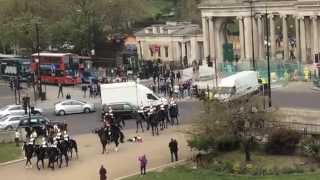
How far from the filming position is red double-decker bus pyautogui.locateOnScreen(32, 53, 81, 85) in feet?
278

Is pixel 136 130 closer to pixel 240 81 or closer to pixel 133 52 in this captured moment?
pixel 240 81

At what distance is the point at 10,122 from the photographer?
2217 inches

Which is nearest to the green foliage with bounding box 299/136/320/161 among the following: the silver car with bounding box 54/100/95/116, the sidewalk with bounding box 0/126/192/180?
the sidewalk with bounding box 0/126/192/180

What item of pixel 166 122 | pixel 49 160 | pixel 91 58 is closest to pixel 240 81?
pixel 166 122

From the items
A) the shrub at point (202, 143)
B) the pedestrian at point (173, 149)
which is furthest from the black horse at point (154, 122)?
the shrub at point (202, 143)

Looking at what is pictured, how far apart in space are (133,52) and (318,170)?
6901 centimetres

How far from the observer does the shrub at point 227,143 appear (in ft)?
135

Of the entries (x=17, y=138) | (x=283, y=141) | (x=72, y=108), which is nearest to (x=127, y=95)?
(x=72, y=108)

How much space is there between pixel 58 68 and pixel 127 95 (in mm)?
26892

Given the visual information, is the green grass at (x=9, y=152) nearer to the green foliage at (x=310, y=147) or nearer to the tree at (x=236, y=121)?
the tree at (x=236, y=121)

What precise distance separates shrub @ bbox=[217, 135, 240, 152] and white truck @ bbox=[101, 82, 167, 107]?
17793mm

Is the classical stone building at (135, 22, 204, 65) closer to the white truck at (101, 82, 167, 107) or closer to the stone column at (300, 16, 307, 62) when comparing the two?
the stone column at (300, 16, 307, 62)

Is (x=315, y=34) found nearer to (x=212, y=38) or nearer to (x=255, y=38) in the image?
(x=255, y=38)

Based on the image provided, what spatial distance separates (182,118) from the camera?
56.2m
